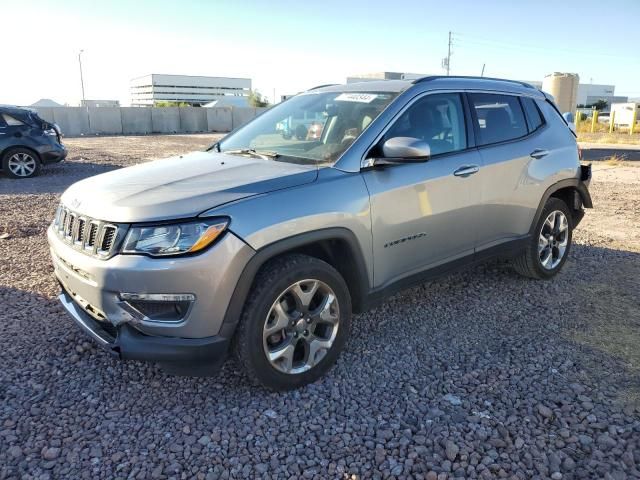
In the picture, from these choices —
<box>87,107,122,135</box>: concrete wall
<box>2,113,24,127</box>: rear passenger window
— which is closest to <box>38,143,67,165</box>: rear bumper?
<box>2,113,24,127</box>: rear passenger window

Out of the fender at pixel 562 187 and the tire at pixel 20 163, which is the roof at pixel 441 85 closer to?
the fender at pixel 562 187

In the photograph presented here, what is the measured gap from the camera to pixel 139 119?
40062mm

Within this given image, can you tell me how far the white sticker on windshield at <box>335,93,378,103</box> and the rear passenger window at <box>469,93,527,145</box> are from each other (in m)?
0.91

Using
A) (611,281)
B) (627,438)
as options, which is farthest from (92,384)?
(611,281)

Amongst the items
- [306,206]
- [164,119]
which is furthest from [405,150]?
[164,119]

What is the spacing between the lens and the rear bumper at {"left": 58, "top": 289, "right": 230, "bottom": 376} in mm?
2740

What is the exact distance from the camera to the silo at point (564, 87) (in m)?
27.4

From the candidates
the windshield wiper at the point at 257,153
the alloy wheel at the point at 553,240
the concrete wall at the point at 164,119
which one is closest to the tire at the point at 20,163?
the windshield wiper at the point at 257,153

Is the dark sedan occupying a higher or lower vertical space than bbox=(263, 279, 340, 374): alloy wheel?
higher

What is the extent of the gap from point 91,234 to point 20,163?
10873 millimetres

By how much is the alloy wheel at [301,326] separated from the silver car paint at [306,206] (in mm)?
342

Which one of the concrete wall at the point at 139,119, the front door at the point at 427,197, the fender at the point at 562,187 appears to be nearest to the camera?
the front door at the point at 427,197

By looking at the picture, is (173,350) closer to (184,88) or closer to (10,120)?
(10,120)

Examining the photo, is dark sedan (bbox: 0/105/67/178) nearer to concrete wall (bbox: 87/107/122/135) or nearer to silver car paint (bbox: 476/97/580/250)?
silver car paint (bbox: 476/97/580/250)
